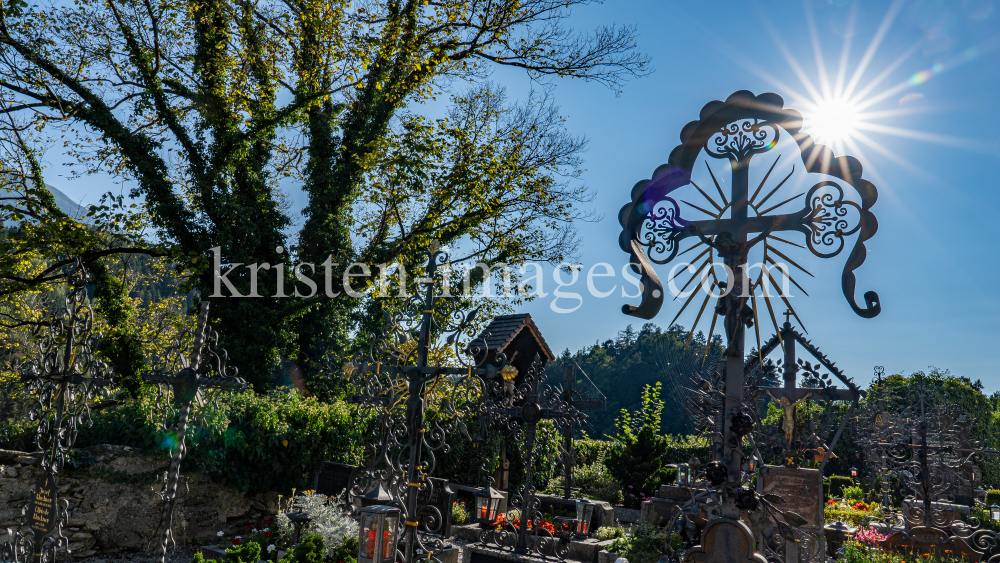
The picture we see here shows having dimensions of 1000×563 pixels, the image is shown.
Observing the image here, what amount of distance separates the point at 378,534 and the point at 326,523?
4092 mm

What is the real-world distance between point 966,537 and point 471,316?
361 inches

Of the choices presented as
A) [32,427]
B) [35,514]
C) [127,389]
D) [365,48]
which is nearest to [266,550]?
[35,514]

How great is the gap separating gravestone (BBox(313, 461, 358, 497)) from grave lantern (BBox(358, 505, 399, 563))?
5821 mm

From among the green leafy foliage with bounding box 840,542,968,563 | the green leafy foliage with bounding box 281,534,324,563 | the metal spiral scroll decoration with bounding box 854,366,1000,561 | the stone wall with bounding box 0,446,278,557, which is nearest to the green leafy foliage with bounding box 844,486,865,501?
the metal spiral scroll decoration with bounding box 854,366,1000,561

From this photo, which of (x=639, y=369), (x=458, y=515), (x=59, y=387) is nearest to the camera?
(x=59, y=387)

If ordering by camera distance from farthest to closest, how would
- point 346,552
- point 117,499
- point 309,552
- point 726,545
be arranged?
point 117,499 < point 346,552 < point 309,552 < point 726,545

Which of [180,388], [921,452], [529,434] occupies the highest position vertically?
[180,388]

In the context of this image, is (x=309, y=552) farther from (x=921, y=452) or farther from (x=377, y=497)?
(x=921, y=452)

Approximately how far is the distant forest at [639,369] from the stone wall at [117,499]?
30930 millimetres

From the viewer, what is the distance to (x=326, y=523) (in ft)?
25.3

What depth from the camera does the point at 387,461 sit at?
457 centimetres

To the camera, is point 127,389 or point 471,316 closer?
point 471,316

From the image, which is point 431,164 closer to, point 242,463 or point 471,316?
point 242,463

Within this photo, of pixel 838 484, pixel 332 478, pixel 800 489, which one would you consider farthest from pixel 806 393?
pixel 838 484
